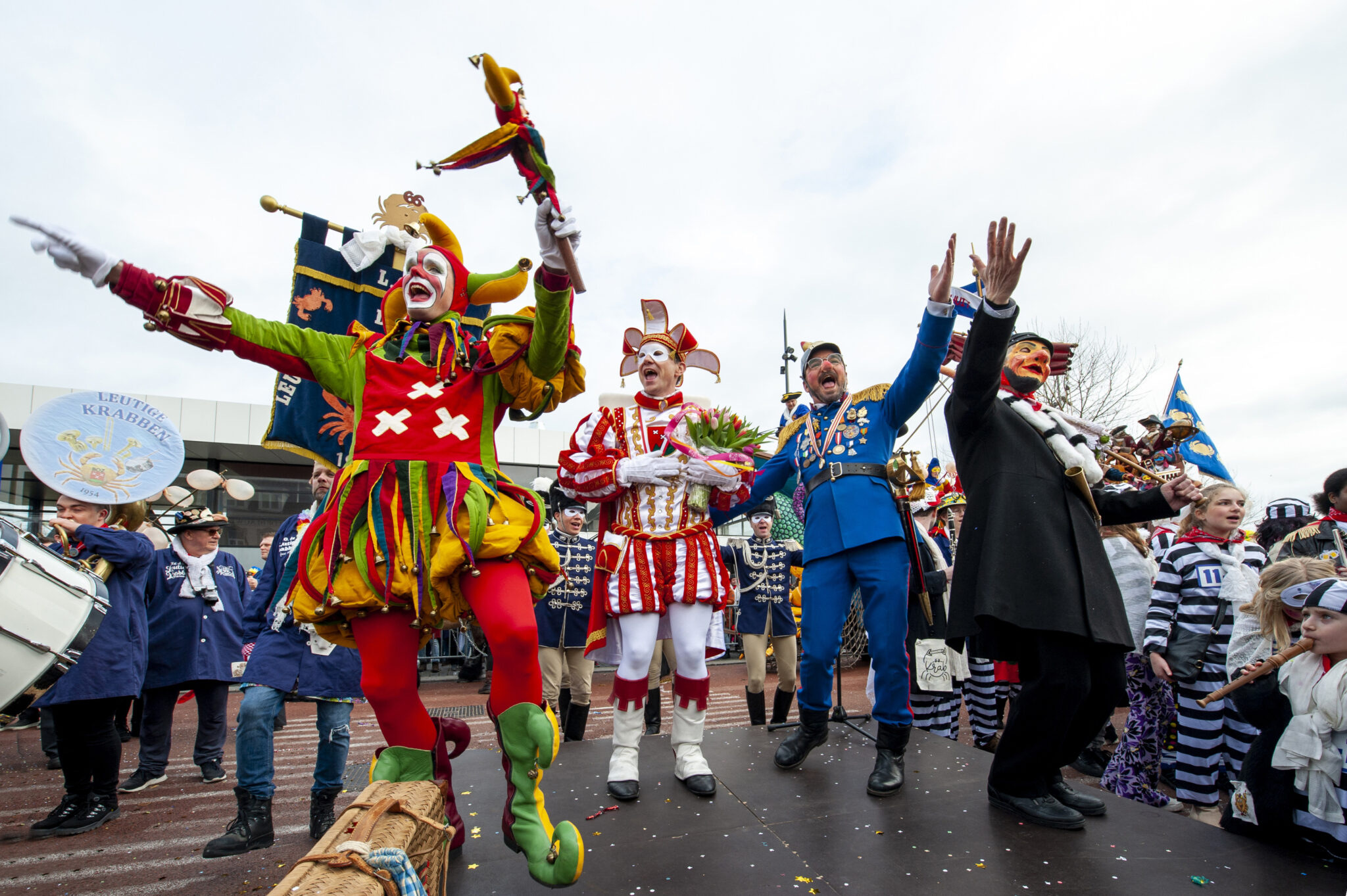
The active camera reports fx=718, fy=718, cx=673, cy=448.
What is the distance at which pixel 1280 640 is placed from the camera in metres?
2.87

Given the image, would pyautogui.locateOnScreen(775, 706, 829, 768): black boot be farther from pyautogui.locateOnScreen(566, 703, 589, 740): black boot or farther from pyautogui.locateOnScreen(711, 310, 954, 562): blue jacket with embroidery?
pyautogui.locateOnScreen(566, 703, 589, 740): black boot

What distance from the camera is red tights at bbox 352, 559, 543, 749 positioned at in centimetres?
214

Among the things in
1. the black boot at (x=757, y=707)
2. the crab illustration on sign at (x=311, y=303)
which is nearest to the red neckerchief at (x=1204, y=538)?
the black boot at (x=757, y=707)

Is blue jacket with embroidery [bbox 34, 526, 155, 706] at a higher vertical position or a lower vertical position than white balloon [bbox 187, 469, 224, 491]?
lower

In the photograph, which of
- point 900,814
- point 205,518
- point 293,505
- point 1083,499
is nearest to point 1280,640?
point 1083,499

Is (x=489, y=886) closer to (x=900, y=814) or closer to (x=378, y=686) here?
(x=378, y=686)

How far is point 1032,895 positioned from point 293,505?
1617 centimetres

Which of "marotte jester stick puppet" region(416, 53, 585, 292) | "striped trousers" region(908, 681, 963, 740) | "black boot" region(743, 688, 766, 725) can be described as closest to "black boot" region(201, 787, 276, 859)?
"marotte jester stick puppet" region(416, 53, 585, 292)

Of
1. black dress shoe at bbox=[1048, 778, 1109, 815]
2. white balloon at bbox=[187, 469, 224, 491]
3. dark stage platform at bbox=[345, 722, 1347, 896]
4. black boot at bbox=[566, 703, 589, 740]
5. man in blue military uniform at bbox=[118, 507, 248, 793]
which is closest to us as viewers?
dark stage platform at bbox=[345, 722, 1347, 896]

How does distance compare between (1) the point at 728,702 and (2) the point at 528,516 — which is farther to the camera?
(1) the point at 728,702

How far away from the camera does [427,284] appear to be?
250cm

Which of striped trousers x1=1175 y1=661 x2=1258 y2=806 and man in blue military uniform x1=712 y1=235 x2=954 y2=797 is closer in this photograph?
man in blue military uniform x1=712 y1=235 x2=954 y2=797

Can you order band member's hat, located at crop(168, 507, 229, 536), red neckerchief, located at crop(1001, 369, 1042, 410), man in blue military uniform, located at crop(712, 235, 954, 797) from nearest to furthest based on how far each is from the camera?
1. red neckerchief, located at crop(1001, 369, 1042, 410)
2. man in blue military uniform, located at crop(712, 235, 954, 797)
3. band member's hat, located at crop(168, 507, 229, 536)

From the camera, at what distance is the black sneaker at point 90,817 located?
3.71 meters
